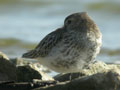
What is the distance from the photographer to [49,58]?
8070 mm

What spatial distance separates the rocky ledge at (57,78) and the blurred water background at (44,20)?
4789 millimetres

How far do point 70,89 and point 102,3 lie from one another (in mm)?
12107

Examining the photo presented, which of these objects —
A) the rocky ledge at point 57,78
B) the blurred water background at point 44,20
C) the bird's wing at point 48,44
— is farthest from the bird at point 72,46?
the blurred water background at point 44,20

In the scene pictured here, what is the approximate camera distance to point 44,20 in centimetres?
1720

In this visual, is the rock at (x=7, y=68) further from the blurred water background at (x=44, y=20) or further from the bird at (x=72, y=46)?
the blurred water background at (x=44, y=20)

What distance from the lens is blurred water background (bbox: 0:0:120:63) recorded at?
14570mm

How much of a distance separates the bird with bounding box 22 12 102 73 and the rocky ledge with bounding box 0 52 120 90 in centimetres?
31

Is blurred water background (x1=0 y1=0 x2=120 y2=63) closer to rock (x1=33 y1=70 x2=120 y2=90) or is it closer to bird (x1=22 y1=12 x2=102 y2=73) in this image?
bird (x1=22 y1=12 x2=102 y2=73)

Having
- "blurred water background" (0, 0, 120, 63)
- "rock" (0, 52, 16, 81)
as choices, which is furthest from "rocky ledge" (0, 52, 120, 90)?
"blurred water background" (0, 0, 120, 63)

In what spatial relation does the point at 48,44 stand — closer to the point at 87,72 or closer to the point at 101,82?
the point at 87,72

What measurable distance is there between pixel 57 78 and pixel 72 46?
0.94 m

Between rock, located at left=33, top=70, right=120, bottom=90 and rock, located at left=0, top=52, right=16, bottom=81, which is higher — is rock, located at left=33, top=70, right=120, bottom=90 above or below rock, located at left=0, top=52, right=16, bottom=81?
below

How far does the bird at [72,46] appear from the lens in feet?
25.5

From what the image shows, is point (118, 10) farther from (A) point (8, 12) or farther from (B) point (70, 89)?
(B) point (70, 89)
